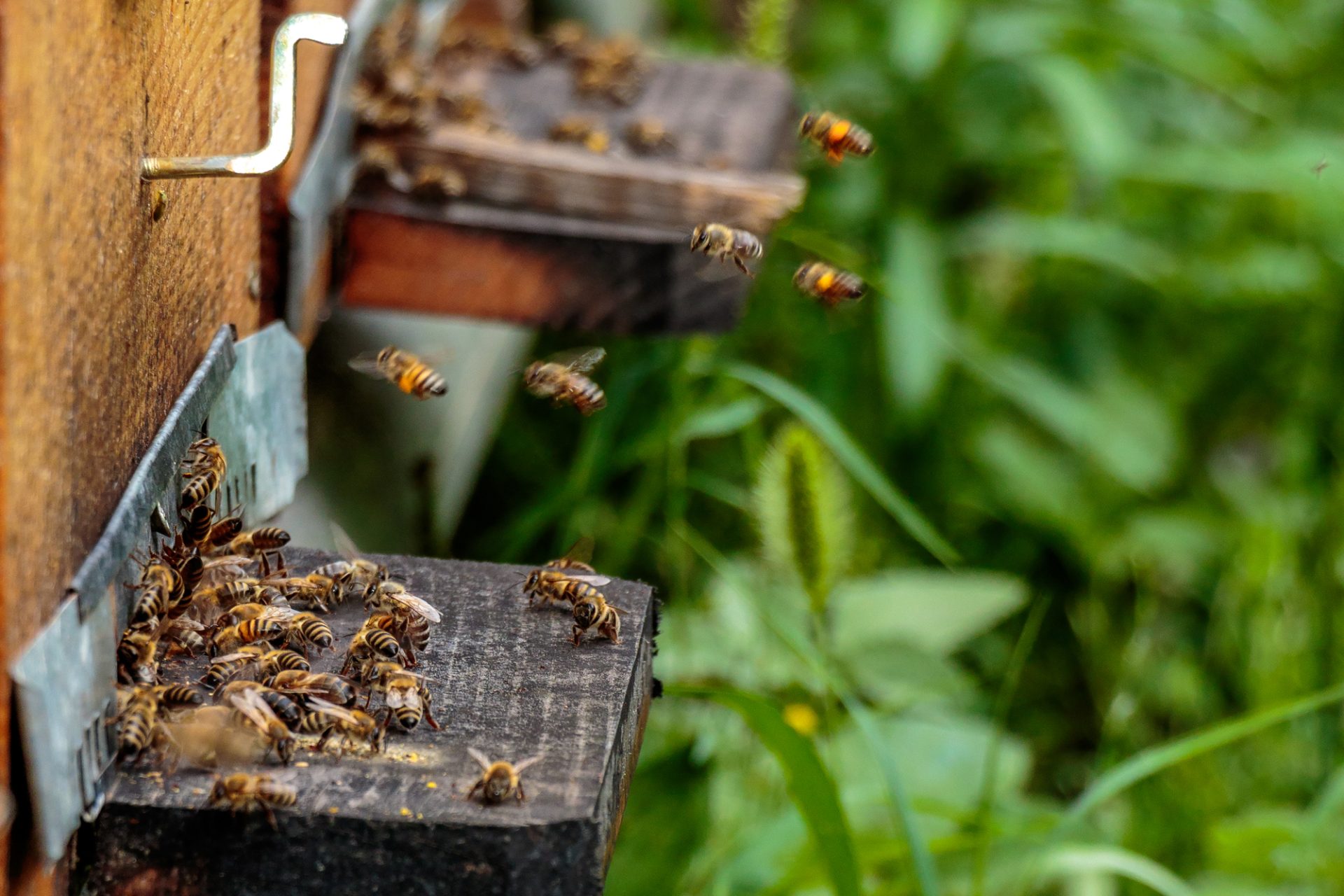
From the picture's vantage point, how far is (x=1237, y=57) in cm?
451

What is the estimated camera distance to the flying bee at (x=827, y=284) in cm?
214

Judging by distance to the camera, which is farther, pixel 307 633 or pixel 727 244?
pixel 727 244

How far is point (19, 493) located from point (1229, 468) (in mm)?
4586

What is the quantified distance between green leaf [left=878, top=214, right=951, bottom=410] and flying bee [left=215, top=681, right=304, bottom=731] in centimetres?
260

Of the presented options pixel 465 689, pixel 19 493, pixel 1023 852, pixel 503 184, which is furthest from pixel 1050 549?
pixel 19 493

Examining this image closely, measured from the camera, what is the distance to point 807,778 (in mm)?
1571

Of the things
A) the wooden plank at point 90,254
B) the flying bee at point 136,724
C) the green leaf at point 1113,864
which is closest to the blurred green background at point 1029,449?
the green leaf at point 1113,864

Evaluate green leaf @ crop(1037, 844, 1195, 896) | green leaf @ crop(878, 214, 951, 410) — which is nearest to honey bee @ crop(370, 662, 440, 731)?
green leaf @ crop(1037, 844, 1195, 896)

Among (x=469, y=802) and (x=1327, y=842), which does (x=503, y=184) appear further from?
(x=1327, y=842)

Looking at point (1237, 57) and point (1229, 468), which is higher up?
point (1237, 57)

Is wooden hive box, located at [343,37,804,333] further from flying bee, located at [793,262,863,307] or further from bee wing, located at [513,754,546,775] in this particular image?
bee wing, located at [513,754,546,775]

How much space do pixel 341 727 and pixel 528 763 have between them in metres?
0.17

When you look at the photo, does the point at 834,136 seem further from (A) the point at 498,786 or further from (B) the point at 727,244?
(A) the point at 498,786

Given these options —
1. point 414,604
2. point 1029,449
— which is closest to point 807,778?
point 414,604
